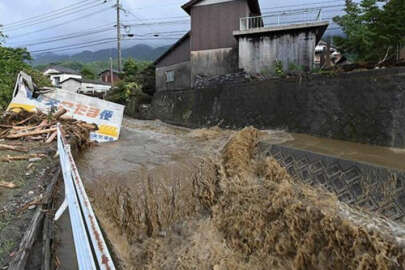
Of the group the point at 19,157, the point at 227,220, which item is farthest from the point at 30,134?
the point at 227,220

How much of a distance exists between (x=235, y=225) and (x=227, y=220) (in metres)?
0.23

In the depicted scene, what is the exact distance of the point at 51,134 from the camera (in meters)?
7.13

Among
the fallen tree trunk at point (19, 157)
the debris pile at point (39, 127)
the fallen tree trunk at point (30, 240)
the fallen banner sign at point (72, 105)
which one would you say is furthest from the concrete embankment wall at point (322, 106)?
the fallen tree trunk at point (19, 157)

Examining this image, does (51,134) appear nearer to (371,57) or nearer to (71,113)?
(71,113)

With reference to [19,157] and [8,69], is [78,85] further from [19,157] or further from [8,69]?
[19,157]

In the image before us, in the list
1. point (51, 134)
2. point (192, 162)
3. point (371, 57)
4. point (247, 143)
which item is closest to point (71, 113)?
point (51, 134)

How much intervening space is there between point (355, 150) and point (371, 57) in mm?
8591

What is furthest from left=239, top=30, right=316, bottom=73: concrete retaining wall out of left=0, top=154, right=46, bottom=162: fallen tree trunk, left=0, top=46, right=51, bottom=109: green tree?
left=0, top=46, right=51, bottom=109: green tree

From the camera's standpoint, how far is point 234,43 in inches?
589

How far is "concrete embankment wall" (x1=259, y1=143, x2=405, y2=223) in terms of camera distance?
404 centimetres

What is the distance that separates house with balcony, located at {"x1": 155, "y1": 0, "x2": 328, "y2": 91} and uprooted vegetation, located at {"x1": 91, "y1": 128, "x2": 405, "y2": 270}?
30.2 feet

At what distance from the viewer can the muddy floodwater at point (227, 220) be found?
141 inches

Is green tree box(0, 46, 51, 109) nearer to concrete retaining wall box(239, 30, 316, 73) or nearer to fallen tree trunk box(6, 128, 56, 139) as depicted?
fallen tree trunk box(6, 128, 56, 139)

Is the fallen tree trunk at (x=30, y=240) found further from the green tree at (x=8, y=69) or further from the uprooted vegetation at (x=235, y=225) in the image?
the green tree at (x=8, y=69)
